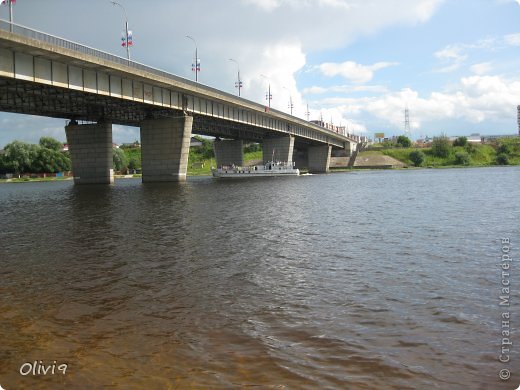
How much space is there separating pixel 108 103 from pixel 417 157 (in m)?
137

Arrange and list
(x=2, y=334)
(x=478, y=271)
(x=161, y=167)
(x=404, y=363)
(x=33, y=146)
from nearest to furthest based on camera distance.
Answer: (x=404, y=363)
(x=2, y=334)
(x=478, y=271)
(x=161, y=167)
(x=33, y=146)

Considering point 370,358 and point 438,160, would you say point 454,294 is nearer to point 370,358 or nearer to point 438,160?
point 370,358

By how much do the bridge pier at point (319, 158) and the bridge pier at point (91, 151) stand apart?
83.0 meters

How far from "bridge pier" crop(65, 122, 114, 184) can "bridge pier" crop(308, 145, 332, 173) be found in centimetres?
8301

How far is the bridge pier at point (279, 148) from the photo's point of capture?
387ft

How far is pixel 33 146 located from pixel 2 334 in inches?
6154

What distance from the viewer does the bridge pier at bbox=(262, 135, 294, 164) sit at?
11800cm

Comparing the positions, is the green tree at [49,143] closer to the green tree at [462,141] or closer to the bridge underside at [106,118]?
the bridge underside at [106,118]

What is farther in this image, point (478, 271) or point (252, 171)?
point (252, 171)

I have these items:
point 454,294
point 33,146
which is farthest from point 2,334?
point 33,146

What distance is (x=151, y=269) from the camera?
46.4 ft

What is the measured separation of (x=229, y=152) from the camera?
13150 cm

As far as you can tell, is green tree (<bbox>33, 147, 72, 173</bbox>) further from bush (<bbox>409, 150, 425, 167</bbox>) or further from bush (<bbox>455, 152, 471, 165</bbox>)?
bush (<bbox>455, 152, 471, 165</bbox>)

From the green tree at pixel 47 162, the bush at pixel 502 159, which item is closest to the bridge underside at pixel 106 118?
the green tree at pixel 47 162
